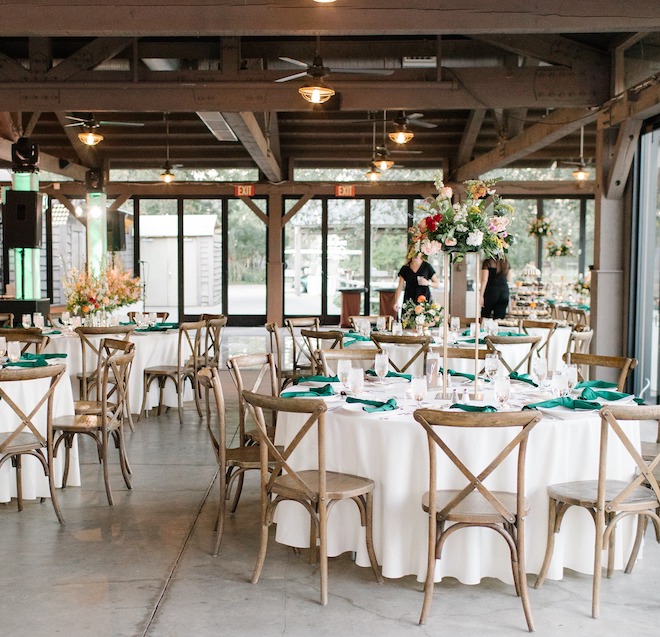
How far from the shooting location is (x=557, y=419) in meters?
3.90

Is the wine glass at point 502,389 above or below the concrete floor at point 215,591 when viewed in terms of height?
above

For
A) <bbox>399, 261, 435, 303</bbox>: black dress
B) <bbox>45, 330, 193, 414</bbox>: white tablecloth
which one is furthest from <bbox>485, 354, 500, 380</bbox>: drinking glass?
<bbox>45, 330, 193, 414</bbox>: white tablecloth

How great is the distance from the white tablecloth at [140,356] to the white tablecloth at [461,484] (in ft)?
13.9

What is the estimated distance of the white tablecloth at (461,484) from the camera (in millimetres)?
3822

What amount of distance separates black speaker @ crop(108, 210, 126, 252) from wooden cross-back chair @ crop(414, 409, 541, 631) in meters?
15.0

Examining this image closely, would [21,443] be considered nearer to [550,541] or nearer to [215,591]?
[215,591]

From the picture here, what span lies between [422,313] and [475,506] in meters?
4.03

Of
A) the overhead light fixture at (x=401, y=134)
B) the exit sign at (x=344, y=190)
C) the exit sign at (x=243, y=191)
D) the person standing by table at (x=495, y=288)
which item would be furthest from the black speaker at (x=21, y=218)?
the person standing by table at (x=495, y=288)

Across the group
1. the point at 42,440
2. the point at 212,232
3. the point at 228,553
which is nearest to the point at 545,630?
the point at 228,553

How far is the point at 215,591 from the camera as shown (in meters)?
3.83

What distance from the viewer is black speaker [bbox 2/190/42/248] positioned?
1303 cm

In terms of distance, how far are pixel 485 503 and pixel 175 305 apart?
16.3 meters

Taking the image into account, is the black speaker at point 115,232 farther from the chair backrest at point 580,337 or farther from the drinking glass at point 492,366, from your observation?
the drinking glass at point 492,366

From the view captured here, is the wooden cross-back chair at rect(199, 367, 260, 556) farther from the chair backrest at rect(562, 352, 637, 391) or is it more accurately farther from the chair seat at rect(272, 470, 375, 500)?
the chair backrest at rect(562, 352, 637, 391)
